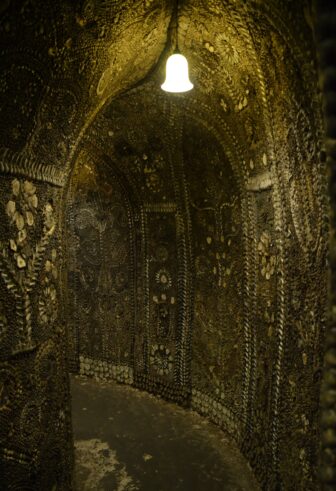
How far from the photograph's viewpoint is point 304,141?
2271 millimetres

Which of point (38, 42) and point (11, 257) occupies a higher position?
point (38, 42)

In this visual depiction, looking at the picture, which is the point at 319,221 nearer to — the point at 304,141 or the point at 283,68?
the point at 304,141

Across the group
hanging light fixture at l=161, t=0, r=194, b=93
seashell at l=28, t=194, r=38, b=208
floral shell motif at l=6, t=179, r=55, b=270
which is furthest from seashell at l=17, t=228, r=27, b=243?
hanging light fixture at l=161, t=0, r=194, b=93

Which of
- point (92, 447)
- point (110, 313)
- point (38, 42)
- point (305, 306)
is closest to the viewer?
point (38, 42)

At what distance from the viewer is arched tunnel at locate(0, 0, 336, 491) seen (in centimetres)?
204

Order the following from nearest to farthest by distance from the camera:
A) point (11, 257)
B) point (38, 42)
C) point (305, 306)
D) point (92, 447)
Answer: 1. point (38, 42)
2. point (11, 257)
3. point (305, 306)
4. point (92, 447)

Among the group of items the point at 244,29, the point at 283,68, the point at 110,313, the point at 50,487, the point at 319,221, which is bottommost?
the point at 50,487

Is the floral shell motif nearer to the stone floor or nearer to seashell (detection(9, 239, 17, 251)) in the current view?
seashell (detection(9, 239, 17, 251))

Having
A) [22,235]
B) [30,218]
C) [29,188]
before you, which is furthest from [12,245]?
[29,188]

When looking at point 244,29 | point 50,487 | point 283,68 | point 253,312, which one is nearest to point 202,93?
point 244,29

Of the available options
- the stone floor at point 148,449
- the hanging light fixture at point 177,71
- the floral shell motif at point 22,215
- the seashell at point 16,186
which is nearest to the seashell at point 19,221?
the floral shell motif at point 22,215

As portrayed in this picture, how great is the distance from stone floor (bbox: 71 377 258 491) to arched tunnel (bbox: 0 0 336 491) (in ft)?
0.57

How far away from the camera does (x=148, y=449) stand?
388 centimetres

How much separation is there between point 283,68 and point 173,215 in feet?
9.01
